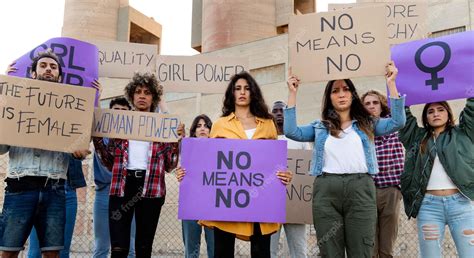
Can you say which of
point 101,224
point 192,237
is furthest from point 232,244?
point 101,224

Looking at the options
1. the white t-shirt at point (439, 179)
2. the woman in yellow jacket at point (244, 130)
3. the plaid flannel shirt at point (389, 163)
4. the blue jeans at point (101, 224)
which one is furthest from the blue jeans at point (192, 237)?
the white t-shirt at point (439, 179)

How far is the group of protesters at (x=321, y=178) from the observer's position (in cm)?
358

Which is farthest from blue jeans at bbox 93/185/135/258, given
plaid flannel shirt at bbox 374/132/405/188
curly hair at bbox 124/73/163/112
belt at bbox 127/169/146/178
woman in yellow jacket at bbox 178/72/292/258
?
plaid flannel shirt at bbox 374/132/405/188

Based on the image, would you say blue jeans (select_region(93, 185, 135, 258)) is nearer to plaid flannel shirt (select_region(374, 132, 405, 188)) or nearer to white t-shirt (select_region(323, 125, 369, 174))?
white t-shirt (select_region(323, 125, 369, 174))

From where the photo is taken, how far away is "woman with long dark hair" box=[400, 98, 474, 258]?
3.78 metres

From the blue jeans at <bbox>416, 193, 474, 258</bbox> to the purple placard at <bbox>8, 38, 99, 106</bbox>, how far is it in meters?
3.47

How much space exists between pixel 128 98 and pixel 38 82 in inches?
36.4

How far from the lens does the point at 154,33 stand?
3559 centimetres

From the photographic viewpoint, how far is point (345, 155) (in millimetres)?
3676

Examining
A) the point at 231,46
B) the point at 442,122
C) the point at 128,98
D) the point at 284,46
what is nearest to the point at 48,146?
the point at 128,98

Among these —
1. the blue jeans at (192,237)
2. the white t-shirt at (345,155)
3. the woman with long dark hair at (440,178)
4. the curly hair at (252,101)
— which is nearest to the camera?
the white t-shirt at (345,155)

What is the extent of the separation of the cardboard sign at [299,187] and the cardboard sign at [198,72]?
4.20 feet

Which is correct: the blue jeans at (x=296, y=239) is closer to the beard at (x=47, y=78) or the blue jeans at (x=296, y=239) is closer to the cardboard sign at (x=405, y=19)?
the cardboard sign at (x=405, y=19)

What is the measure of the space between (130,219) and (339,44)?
242cm
